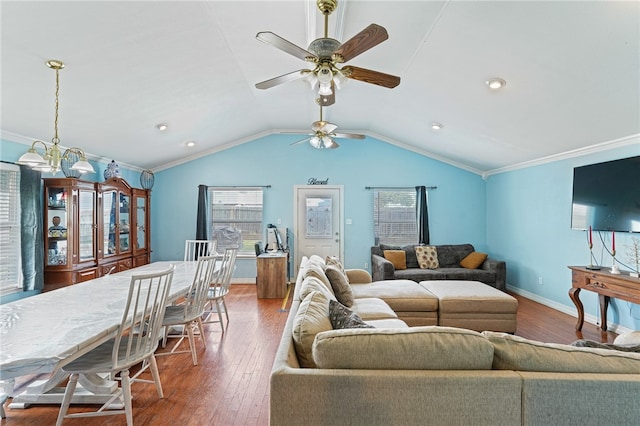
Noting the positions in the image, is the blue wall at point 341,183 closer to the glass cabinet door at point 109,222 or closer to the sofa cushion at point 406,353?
the glass cabinet door at point 109,222

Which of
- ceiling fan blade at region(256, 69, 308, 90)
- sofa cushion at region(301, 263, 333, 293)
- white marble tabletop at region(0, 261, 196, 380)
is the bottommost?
white marble tabletop at region(0, 261, 196, 380)

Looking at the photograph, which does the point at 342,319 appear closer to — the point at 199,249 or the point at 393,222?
the point at 199,249

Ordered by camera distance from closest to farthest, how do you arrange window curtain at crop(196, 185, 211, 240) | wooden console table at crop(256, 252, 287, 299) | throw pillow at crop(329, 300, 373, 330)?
throw pillow at crop(329, 300, 373, 330) → wooden console table at crop(256, 252, 287, 299) → window curtain at crop(196, 185, 211, 240)

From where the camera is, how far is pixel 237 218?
21.7ft

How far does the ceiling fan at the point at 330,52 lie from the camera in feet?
6.79

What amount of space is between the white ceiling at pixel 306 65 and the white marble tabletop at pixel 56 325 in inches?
75.7

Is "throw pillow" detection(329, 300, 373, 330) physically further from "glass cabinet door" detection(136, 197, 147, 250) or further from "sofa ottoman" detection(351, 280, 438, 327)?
"glass cabinet door" detection(136, 197, 147, 250)

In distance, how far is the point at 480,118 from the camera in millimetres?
4309

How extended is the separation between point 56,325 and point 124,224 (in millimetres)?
3547

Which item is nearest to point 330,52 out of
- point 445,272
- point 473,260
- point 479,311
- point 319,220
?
point 479,311

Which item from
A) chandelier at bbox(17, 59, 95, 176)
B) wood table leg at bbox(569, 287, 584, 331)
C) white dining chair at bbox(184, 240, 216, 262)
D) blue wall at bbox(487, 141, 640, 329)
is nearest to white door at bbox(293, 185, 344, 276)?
white dining chair at bbox(184, 240, 216, 262)

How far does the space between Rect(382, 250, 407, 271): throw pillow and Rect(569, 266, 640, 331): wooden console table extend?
241cm

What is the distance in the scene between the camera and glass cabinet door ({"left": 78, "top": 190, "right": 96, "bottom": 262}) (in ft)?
13.5

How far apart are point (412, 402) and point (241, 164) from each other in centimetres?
584
